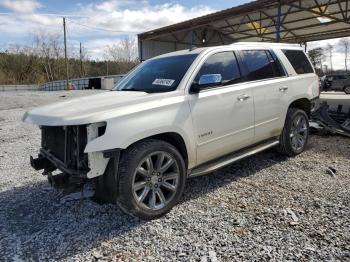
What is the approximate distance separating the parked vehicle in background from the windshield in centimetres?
2513

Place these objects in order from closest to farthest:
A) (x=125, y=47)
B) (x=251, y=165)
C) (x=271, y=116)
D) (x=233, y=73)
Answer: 1. (x=233, y=73)
2. (x=271, y=116)
3. (x=251, y=165)
4. (x=125, y=47)

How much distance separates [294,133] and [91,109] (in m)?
3.77

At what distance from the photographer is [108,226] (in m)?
3.72

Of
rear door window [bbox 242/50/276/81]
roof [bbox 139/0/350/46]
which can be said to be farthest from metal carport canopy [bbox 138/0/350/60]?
rear door window [bbox 242/50/276/81]

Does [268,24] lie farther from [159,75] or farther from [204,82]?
[204,82]

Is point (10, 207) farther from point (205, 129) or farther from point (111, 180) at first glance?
point (205, 129)

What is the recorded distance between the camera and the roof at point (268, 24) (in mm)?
17375

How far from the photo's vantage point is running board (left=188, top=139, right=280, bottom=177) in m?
4.16

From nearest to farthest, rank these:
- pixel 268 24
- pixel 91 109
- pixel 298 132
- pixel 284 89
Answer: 1. pixel 91 109
2. pixel 284 89
3. pixel 298 132
4. pixel 268 24

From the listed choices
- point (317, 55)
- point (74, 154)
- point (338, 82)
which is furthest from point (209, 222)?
point (317, 55)

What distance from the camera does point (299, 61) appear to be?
609 cm

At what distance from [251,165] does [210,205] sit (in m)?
1.69

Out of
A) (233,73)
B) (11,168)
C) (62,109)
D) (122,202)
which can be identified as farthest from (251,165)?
(11,168)

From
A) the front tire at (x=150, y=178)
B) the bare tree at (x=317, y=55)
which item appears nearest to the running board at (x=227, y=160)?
the front tire at (x=150, y=178)
